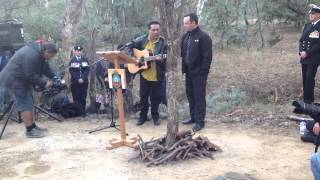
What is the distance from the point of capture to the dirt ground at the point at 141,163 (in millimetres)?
5590

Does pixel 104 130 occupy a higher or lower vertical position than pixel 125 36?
lower

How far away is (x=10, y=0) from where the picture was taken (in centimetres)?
1470

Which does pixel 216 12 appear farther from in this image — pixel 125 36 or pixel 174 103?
pixel 174 103

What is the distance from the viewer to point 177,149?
6.06 m

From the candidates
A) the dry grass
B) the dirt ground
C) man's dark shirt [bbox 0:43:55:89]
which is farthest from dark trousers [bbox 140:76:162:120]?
the dry grass

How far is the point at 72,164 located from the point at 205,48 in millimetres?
2808

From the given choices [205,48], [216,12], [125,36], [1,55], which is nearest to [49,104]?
[1,55]

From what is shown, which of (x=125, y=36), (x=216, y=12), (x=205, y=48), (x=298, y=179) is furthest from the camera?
(x=216, y=12)

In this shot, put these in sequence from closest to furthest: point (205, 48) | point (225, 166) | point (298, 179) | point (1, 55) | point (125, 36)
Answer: point (298, 179)
point (225, 166)
point (205, 48)
point (1, 55)
point (125, 36)

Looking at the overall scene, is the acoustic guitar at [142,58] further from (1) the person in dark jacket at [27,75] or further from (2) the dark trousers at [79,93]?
(2) the dark trousers at [79,93]

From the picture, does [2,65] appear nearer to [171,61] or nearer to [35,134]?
[35,134]

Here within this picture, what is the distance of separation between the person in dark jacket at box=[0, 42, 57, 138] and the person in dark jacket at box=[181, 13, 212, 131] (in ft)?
7.20

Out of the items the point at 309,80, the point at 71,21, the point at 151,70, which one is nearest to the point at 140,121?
the point at 151,70

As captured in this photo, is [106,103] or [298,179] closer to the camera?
[298,179]
